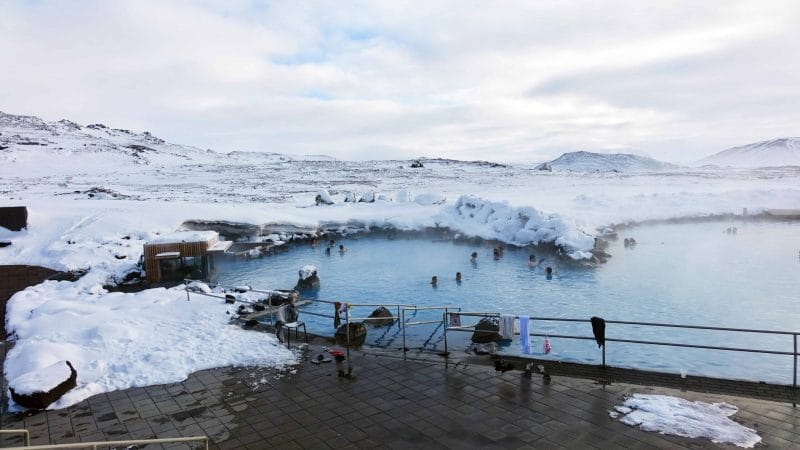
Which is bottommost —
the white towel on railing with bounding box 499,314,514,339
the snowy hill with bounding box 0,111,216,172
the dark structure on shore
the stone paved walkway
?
the stone paved walkway

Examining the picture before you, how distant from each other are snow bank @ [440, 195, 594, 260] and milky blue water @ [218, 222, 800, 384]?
4.04 ft

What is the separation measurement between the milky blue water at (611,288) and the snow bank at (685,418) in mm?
6586

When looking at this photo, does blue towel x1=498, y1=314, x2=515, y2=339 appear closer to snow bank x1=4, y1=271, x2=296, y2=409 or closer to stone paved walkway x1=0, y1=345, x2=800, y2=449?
stone paved walkway x1=0, y1=345, x2=800, y2=449

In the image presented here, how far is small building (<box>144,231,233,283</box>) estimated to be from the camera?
749 inches

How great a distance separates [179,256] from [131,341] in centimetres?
928

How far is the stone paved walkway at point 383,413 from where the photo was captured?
6445mm

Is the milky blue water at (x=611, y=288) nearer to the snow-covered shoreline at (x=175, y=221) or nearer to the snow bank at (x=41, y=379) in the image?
the snow-covered shoreline at (x=175, y=221)

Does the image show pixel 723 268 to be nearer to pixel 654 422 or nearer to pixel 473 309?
pixel 473 309

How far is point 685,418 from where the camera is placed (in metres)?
6.74

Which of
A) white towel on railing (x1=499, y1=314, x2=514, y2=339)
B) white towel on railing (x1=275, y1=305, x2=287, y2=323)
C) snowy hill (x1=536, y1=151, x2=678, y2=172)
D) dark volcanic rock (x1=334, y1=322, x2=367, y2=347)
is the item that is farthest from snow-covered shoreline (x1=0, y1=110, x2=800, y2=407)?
snowy hill (x1=536, y1=151, x2=678, y2=172)

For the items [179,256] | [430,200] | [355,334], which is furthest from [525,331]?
[430,200]

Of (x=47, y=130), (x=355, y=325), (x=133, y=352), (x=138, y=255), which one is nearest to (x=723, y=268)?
(x=355, y=325)

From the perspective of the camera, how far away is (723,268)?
77.9 ft

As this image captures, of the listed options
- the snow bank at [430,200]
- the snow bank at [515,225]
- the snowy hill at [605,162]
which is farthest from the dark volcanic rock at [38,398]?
the snowy hill at [605,162]
